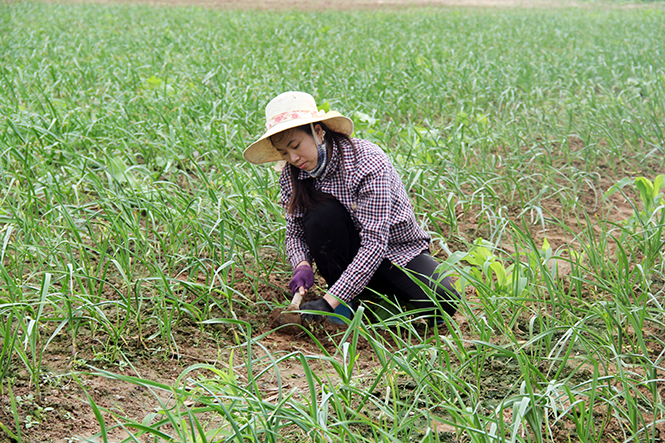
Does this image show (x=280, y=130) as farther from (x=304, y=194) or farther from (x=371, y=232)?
(x=371, y=232)

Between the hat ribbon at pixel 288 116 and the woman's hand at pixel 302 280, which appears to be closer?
the hat ribbon at pixel 288 116

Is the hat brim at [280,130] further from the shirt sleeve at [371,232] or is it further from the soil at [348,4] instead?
the soil at [348,4]

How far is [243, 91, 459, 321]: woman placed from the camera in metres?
1.99

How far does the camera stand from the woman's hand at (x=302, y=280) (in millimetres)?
2080

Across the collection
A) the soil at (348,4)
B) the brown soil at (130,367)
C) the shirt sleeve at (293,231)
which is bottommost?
the brown soil at (130,367)

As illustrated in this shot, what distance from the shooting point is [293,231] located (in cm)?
225

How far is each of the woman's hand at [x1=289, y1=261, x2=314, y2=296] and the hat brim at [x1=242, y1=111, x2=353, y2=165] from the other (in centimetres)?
46

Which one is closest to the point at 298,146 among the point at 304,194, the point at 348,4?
the point at 304,194

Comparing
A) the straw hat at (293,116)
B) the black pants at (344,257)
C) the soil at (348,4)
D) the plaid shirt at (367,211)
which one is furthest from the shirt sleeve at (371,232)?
the soil at (348,4)

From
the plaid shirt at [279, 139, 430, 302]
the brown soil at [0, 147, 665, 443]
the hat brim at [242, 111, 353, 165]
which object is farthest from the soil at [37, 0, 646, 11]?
the brown soil at [0, 147, 665, 443]

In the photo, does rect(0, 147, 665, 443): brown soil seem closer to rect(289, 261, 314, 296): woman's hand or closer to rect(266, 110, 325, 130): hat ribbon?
rect(289, 261, 314, 296): woman's hand

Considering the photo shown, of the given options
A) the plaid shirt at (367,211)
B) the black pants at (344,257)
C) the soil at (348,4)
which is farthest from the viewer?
the soil at (348,4)

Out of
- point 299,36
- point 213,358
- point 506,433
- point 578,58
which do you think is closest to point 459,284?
point 506,433

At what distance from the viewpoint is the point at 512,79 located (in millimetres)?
5109
